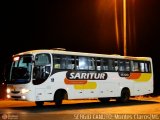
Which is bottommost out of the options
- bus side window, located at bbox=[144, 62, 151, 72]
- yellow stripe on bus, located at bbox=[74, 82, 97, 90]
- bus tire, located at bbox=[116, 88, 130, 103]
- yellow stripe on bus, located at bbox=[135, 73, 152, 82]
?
bus tire, located at bbox=[116, 88, 130, 103]

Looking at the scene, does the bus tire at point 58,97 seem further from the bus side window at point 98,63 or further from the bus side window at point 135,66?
the bus side window at point 135,66

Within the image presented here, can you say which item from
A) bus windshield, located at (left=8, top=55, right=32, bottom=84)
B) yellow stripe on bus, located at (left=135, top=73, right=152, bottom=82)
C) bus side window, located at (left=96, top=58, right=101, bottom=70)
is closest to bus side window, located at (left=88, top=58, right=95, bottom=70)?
bus side window, located at (left=96, top=58, right=101, bottom=70)

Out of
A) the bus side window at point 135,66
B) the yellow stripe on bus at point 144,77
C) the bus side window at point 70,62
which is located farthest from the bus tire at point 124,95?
the bus side window at point 70,62

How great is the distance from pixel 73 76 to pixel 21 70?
3.32 meters

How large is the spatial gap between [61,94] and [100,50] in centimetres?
3221

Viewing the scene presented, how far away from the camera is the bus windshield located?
23.3 meters

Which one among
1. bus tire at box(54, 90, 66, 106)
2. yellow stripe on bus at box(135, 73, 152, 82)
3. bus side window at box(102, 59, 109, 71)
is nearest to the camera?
bus tire at box(54, 90, 66, 106)

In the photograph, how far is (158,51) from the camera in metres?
58.6

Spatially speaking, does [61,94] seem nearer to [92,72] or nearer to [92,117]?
[92,72]

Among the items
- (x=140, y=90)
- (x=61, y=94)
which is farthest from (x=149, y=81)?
(x=61, y=94)

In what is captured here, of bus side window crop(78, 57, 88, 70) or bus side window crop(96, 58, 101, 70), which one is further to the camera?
bus side window crop(96, 58, 101, 70)

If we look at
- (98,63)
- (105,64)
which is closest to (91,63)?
(98,63)

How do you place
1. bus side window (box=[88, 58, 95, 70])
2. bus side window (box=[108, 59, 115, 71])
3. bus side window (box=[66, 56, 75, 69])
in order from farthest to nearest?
bus side window (box=[108, 59, 115, 71])
bus side window (box=[88, 58, 95, 70])
bus side window (box=[66, 56, 75, 69])

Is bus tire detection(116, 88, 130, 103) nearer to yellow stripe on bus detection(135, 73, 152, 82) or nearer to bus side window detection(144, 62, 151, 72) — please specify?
yellow stripe on bus detection(135, 73, 152, 82)
